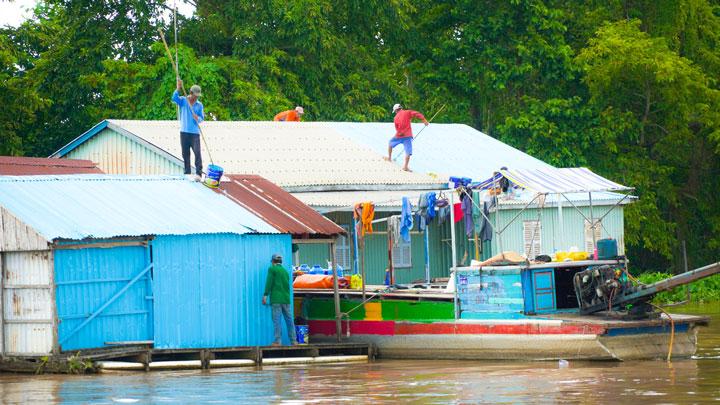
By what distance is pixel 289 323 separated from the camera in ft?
71.6

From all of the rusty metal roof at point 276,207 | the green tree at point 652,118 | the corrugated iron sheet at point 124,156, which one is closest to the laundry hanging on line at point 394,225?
the rusty metal roof at point 276,207

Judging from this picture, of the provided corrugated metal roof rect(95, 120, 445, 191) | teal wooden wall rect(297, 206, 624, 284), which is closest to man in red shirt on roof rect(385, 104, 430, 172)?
corrugated metal roof rect(95, 120, 445, 191)

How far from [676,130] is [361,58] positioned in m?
9.93

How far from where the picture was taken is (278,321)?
70.8 feet

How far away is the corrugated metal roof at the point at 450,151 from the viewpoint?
30.7 m

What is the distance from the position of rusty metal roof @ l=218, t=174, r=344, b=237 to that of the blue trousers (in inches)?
49.4

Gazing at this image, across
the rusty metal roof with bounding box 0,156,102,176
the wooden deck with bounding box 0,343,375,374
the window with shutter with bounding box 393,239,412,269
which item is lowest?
the wooden deck with bounding box 0,343,375,374

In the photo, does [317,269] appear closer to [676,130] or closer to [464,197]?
[464,197]

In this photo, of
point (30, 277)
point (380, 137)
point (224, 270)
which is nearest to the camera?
point (30, 277)

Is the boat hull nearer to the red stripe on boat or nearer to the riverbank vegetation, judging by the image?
the red stripe on boat

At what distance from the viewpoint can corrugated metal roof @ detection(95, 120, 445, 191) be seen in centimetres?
2828

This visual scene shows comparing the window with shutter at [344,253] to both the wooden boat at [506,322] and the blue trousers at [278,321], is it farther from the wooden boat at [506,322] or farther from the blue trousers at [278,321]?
the blue trousers at [278,321]

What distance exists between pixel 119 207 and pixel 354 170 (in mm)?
9132

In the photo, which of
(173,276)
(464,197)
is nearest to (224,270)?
(173,276)
